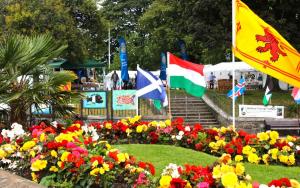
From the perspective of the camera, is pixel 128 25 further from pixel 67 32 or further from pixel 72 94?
pixel 72 94

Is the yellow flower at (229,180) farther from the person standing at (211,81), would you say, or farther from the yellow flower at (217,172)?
the person standing at (211,81)

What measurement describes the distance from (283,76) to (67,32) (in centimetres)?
2403

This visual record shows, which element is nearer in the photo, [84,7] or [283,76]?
[283,76]

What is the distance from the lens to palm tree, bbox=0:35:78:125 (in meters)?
9.61

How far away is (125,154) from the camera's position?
22.2ft

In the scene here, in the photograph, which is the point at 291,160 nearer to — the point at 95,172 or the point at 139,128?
the point at 139,128

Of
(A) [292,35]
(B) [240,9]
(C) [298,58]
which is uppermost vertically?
(A) [292,35]

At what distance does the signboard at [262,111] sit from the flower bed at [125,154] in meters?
9.97

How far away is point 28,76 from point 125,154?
13.9 feet

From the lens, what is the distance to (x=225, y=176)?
5.04 m

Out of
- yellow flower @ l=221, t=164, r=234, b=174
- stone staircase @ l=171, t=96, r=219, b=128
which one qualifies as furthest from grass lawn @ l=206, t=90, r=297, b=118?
yellow flower @ l=221, t=164, r=234, b=174

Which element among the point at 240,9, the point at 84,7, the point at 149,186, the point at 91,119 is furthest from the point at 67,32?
the point at 149,186

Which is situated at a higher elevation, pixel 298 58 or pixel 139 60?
pixel 139 60

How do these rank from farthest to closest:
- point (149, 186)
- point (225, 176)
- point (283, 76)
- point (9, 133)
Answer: point (283, 76), point (9, 133), point (149, 186), point (225, 176)
